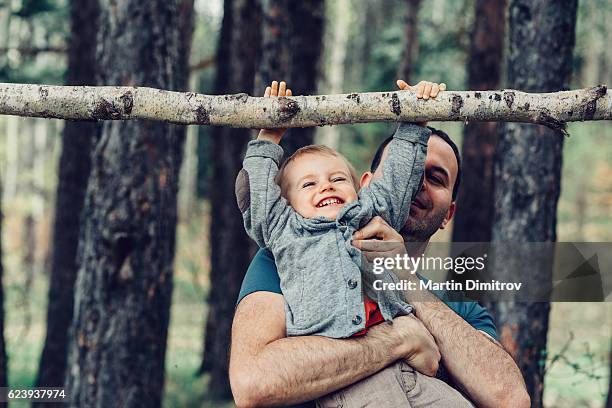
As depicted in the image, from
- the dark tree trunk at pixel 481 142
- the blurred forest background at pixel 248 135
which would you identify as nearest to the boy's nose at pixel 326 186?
the blurred forest background at pixel 248 135

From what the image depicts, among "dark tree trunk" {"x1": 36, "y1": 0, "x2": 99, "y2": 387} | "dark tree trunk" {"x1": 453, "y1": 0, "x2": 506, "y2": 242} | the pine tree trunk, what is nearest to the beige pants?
"dark tree trunk" {"x1": 453, "y1": 0, "x2": 506, "y2": 242}

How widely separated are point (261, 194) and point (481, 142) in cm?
631

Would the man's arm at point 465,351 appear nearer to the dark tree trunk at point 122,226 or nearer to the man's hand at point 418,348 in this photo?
the man's hand at point 418,348

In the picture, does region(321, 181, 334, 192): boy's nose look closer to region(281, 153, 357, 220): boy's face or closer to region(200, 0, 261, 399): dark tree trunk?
region(281, 153, 357, 220): boy's face

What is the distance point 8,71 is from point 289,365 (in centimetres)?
839

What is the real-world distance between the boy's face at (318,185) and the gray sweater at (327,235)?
0.15 ft

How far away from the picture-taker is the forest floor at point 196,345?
9.13 m

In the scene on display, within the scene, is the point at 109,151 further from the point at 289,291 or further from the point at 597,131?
the point at 597,131

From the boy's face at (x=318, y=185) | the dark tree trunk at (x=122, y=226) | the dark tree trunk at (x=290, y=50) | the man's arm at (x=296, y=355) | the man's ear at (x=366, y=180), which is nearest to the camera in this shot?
the man's arm at (x=296, y=355)

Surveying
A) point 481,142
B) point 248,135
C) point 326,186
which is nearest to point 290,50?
point 248,135

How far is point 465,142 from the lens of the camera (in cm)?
909

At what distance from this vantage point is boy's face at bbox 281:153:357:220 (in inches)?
121

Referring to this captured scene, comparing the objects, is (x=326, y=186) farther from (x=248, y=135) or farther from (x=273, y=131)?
(x=248, y=135)

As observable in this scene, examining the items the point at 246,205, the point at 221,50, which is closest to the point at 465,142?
the point at 221,50
